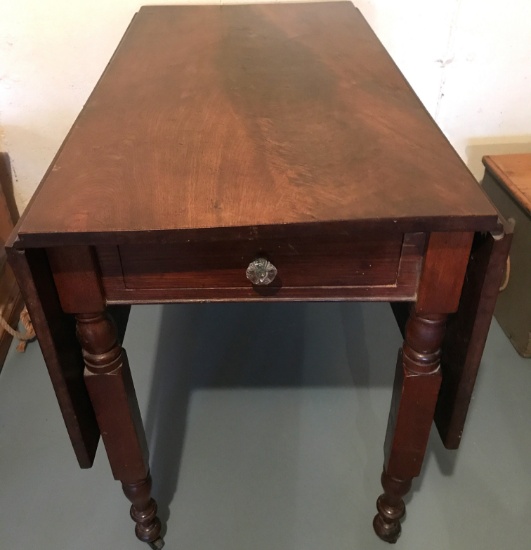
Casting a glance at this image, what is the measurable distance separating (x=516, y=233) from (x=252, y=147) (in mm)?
914

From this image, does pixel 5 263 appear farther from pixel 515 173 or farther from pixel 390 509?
pixel 515 173

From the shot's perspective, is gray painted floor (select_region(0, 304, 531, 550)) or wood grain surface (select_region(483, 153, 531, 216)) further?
Result: wood grain surface (select_region(483, 153, 531, 216))

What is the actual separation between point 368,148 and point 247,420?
771 millimetres

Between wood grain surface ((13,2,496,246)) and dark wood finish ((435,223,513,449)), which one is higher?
wood grain surface ((13,2,496,246))

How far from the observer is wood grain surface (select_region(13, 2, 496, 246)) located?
28.1 inches

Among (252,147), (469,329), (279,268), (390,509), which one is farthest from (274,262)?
(390,509)

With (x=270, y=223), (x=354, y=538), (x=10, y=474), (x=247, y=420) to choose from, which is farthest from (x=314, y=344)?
(x=270, y=223)

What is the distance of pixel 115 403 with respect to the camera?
→ 91 cm

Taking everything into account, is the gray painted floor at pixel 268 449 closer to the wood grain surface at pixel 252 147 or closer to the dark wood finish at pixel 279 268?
the dark wood finish at pixel 279 268

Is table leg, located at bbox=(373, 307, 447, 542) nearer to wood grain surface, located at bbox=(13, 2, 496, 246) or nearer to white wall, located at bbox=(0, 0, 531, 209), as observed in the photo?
wood grain surface, located at bbox=(13, 2, 496, 246)

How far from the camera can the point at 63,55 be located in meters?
1.48

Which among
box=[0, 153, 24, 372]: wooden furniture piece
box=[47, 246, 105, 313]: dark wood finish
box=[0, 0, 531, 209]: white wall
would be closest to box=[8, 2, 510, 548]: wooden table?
box=[47, 246, 105, 313]: dark wood finish

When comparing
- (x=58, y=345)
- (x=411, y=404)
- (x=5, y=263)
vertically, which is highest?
(x=58, y=345)

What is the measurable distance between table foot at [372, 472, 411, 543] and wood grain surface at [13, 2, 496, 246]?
554mm
